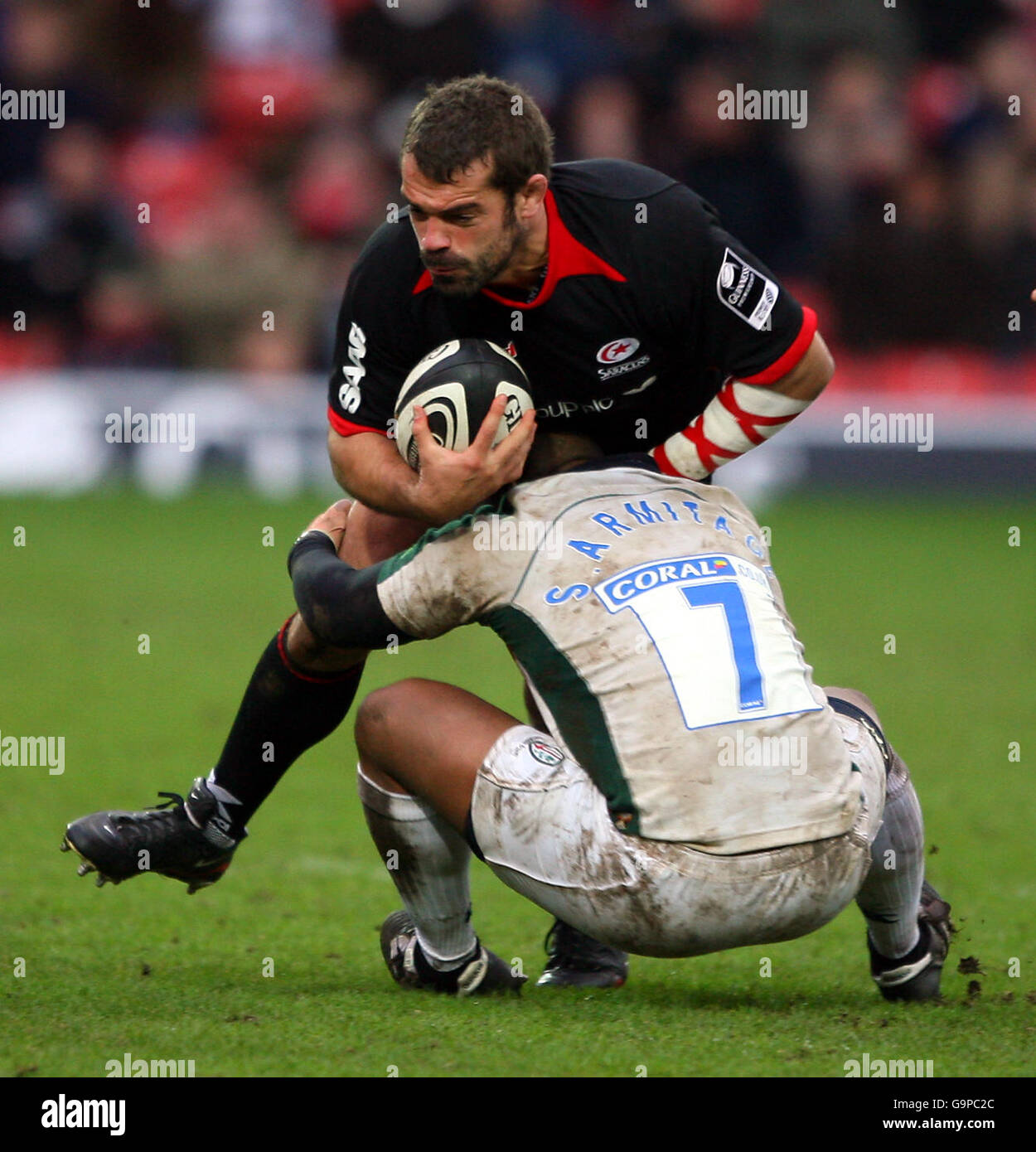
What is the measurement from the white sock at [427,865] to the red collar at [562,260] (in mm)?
1176

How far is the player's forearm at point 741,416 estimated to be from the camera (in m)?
4.38

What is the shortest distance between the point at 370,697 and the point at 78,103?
40.6 feet

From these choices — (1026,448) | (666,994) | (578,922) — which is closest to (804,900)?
(578,922)

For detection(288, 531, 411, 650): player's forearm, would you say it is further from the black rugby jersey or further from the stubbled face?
the stubbled face

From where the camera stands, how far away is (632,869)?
11.8ft

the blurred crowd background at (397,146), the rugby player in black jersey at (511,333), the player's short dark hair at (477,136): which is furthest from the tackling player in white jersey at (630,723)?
the blurred crowd background at (397,146)

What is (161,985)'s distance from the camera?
4.18 m

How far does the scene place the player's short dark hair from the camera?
13.2 feet

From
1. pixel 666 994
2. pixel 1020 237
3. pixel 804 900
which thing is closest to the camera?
pixel 804 900

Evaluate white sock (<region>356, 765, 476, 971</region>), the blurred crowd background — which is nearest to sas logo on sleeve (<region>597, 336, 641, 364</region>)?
white sock (<region>356, 765, 476, 971</region>)

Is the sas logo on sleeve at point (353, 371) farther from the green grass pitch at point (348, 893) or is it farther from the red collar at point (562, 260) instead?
the green grass pitch at point (348, 893)

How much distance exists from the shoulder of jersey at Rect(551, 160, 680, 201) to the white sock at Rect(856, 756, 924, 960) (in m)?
1.43

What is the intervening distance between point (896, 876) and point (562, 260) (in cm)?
156
